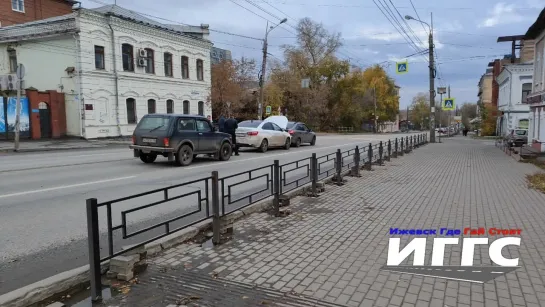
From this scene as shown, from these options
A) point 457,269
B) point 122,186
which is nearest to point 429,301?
point 457,269

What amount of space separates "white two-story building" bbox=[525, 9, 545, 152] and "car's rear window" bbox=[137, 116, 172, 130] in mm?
15776

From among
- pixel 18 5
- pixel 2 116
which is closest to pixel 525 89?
pixel 2 116

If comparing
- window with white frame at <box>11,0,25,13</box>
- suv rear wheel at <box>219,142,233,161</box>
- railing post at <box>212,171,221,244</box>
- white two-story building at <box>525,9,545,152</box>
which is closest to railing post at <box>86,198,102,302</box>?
railing post at <box>212,171,221,244</box>

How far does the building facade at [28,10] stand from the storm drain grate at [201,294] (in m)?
40.4

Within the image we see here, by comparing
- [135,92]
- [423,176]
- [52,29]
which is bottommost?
[423,176]

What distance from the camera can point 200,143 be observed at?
13211 millimetres

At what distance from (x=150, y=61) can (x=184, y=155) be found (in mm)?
19949

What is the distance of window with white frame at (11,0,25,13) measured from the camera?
35.5m

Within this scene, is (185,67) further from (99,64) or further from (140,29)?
(99,64)

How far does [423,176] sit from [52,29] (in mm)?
25769

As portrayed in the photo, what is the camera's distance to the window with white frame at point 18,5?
35500 millimetres

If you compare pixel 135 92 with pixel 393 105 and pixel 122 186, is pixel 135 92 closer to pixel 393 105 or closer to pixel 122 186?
pixel 122 186

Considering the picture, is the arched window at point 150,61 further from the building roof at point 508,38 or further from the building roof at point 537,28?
the building roof at point 508,38

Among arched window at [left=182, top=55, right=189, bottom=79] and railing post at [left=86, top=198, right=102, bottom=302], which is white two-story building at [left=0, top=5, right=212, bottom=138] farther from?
railing post at [left=86, top=198, right=102, bottom=302]
